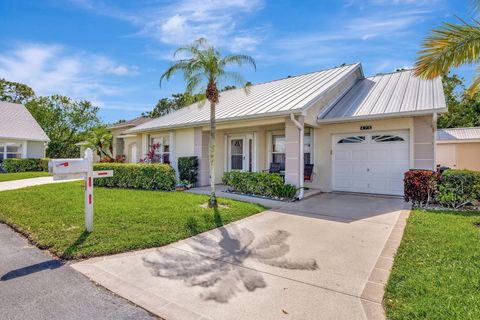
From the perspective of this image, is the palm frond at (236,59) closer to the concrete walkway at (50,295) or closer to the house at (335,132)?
the house at (335,132)

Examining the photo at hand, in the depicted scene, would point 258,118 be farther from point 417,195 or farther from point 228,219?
point 417,195

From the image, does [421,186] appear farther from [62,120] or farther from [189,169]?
[62,120]

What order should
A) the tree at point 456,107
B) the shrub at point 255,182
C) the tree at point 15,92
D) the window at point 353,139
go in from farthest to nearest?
the tree at point 15,92 → the tree at point 456,107 → the window at point 353,139 → the shrub at point 255,182

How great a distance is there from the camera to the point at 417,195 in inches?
334

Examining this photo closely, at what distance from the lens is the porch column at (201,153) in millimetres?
13039

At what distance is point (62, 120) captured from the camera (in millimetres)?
32875

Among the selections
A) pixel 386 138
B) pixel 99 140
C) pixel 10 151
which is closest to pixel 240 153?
pixel 386 138

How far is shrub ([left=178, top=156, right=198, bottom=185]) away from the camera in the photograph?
42.3 feet

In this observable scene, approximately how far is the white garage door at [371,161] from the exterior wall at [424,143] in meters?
0.28

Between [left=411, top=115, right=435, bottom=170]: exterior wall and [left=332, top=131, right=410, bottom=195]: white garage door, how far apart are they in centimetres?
28

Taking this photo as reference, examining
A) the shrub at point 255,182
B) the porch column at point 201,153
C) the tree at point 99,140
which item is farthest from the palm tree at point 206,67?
the tree at point 99,140

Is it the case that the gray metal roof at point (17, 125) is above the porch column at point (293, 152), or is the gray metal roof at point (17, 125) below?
above

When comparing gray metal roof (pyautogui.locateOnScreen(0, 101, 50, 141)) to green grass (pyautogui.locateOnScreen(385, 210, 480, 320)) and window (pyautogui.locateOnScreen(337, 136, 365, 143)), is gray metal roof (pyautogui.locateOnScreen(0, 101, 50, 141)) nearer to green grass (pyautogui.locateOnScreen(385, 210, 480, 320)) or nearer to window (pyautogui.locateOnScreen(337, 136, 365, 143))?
window (pyautogui.locateOnScreen(337, 136, 365, 143))

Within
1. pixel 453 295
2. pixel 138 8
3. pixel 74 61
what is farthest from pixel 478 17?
pixel 74 61
